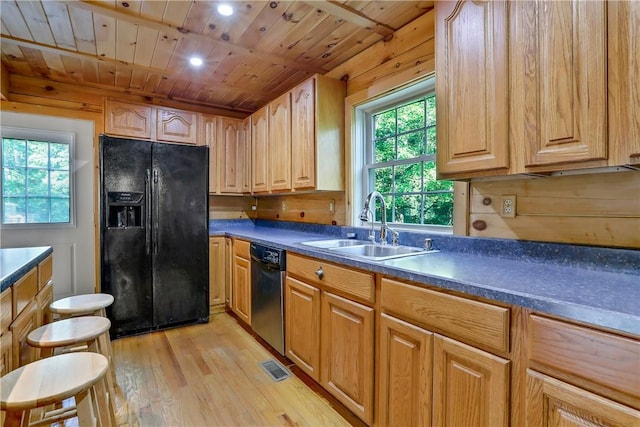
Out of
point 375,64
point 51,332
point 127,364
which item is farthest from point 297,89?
point 127,364

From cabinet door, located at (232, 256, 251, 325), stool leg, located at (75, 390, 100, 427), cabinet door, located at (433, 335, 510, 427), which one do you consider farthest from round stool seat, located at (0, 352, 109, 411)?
cabinet door, located at (232, 256, 251, 325)

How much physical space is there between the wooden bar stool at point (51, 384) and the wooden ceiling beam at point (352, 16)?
6.89ft

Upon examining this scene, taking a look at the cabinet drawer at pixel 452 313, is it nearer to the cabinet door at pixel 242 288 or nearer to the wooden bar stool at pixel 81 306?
the wooden bar stool at pixel 81 306

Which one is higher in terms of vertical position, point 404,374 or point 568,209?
point 568,209

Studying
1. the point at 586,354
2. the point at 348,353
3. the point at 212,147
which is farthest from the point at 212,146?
the point at 586,354

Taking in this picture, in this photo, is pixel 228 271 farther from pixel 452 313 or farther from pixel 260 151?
pixel 452 313

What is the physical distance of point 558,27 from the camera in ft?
3.76

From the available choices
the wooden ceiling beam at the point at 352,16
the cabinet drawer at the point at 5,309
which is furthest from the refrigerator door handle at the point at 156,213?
the wooden ceiling beam at the point at 352,16

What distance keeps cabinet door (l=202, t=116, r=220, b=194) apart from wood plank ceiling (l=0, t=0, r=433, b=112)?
18.8 inches

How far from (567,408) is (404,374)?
1.93ft

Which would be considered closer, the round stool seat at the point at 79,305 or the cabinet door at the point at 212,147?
the round stool seat at the point at 79,305

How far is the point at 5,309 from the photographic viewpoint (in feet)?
3.86

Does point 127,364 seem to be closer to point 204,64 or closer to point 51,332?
point 51,332

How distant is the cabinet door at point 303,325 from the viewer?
Result: 6.30ft
